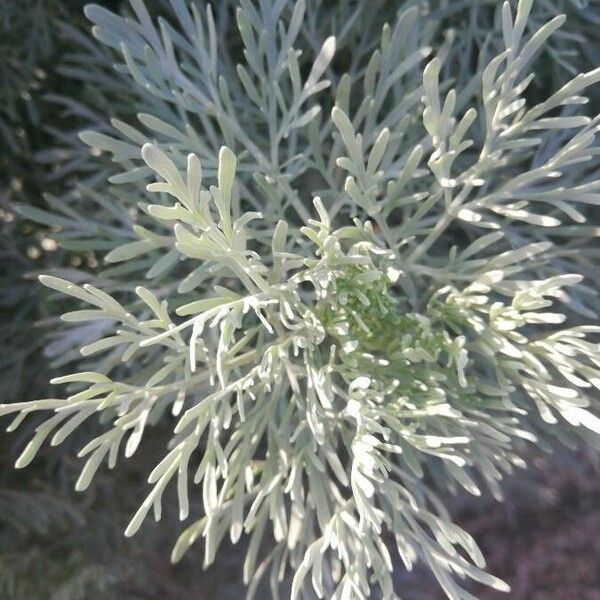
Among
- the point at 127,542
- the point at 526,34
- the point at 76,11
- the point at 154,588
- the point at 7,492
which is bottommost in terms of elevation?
the point at 154,588

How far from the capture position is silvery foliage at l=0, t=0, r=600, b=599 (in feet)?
2.44

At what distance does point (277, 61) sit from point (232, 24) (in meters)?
0.27

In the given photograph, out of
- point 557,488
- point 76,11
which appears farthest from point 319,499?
point 557,488

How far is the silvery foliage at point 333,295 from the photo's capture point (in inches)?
29.3

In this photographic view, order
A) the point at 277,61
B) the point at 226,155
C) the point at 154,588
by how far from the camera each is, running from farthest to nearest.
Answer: the point at 154,588 → the point at 277,61 → the point at 226,155

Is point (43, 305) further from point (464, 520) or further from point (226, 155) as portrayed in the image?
point (464, 520)

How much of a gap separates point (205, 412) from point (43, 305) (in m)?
0.43

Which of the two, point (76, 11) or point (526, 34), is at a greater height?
point (76, 11)

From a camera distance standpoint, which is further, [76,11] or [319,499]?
[76,11]

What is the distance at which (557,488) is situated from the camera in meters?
1.72

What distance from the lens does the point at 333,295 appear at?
81 cm

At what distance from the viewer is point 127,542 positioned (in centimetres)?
130

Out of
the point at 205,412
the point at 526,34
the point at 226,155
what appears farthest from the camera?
the point at 526,34

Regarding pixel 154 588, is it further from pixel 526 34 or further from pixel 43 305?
pixel 526 34
